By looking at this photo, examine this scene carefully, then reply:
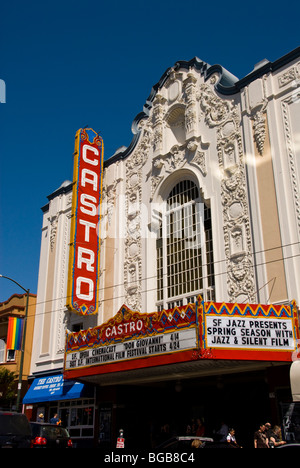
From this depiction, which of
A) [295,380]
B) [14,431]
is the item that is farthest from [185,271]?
[14,431]

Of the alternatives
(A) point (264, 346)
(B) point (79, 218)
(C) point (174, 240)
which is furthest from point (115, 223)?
(A) point (264, 346)

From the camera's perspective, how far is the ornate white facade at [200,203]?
55.8 ft

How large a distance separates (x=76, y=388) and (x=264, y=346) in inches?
408

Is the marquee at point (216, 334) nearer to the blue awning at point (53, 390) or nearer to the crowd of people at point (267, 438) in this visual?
the crowd of people at point (267, 438)

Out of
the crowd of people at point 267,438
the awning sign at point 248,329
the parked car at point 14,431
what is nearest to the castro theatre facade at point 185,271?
the awning sign at point 248,329

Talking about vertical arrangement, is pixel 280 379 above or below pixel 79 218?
below

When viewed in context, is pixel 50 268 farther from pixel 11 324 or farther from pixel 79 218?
pixel 79 218

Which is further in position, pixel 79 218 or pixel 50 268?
pixel 50 268

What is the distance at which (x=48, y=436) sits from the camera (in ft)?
47.2

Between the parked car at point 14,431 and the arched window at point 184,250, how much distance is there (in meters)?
8.95

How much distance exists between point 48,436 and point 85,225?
11016 millimetres

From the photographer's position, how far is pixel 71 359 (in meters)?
19.1
